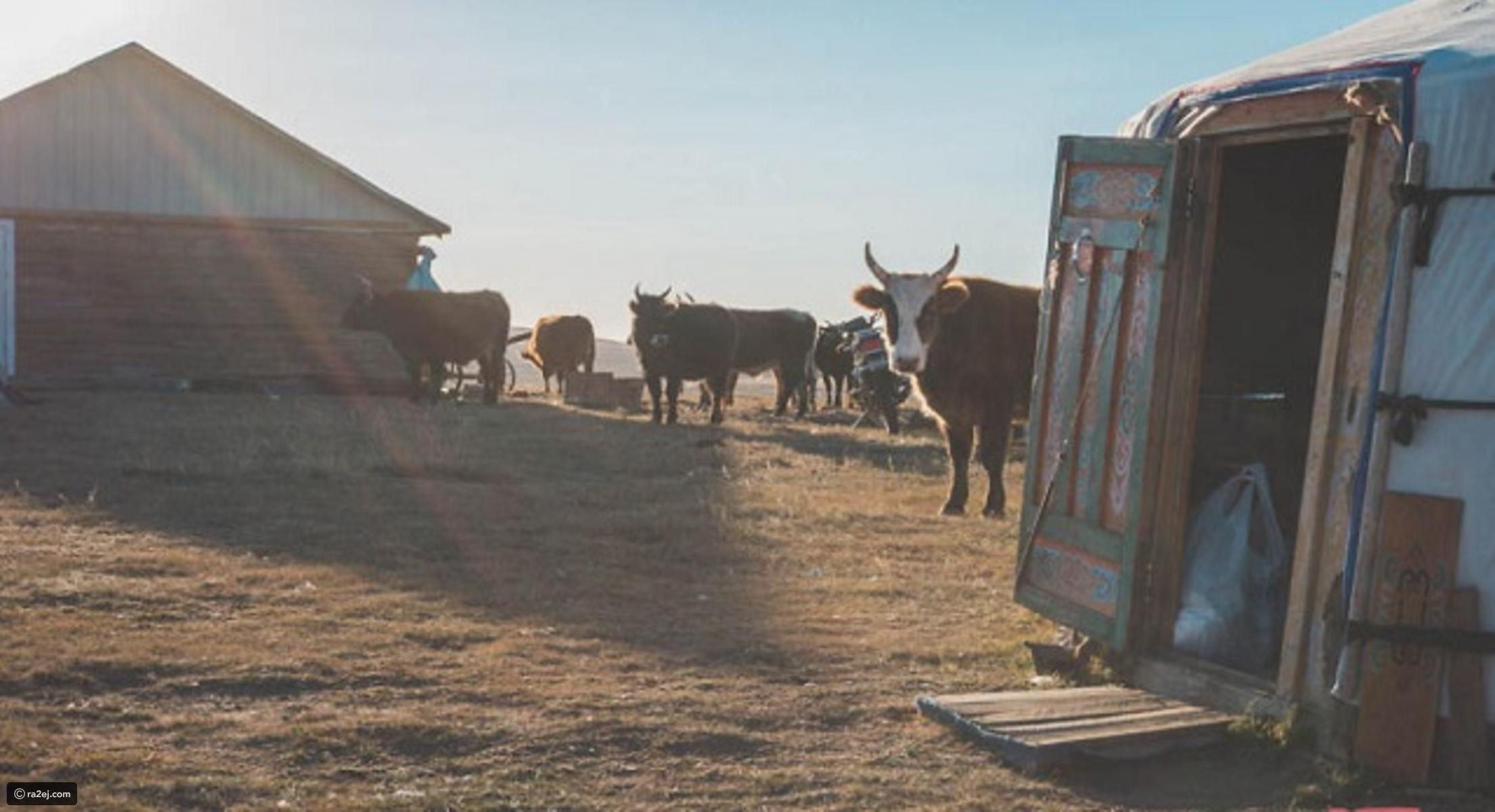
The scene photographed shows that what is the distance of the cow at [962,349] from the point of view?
11.2m

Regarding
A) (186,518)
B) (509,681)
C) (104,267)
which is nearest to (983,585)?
(509,681)

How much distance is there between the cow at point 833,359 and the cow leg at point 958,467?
619 inches

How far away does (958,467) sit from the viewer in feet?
39.2

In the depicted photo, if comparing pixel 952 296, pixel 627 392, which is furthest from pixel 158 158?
pixel 952 296

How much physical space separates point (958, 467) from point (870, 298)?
1.37 m

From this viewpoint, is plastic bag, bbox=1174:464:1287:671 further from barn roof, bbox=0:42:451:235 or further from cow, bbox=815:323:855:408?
cow, bbox=815:323:855:408

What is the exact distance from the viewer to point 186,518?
10.3 meters

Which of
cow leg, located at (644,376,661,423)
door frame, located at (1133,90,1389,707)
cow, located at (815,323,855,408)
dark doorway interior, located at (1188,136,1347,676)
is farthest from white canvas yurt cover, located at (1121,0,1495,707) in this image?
cow, located at (815,323,855,408)

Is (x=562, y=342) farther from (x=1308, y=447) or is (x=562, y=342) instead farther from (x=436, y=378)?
(x=1308, y=447)

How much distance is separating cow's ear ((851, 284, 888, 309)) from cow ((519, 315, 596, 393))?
20.4 m

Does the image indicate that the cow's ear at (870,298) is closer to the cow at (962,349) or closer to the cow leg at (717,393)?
the cow at (962,349)

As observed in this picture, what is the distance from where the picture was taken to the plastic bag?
21.5ft

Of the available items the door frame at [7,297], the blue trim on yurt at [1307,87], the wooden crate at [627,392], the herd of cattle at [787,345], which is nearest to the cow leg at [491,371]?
the herd of cattle at [787,345]

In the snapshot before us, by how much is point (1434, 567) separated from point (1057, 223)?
2.46 meters
